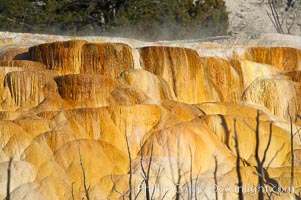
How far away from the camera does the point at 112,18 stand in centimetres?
2261

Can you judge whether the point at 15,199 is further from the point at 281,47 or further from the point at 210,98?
the point at 281,47

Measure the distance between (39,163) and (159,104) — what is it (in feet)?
6.70

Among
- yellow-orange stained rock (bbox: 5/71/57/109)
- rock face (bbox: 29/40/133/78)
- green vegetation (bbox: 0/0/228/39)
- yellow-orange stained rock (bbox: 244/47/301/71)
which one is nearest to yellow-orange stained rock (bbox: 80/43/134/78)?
rock face (bbox: 29/40/133/78)

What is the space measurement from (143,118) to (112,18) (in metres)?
13.1

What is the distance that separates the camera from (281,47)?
12.7 metres

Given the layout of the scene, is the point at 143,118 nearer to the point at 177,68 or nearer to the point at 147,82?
the point at 147,82

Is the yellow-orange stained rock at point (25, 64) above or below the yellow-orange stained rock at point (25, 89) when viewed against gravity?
above

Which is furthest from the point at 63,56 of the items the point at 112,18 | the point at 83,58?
the point at 112,18

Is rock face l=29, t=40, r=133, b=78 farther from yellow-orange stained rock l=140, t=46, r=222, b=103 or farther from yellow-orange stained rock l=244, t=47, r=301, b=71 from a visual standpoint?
yellow-orange stained rock l=244, t=47, r=301, b=71

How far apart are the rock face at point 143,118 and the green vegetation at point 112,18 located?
9113mm

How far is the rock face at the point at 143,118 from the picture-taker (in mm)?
8742

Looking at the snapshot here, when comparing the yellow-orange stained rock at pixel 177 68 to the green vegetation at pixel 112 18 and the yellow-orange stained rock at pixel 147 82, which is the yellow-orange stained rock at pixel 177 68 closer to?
the yellow-orange stained rock at pixel 147 82

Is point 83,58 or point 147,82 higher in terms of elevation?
point 83,58

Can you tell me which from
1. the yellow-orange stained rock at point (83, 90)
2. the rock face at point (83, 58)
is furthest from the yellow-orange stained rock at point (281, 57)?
the yellow-orange stained rock at point (83, 90)
